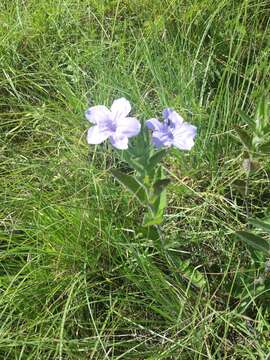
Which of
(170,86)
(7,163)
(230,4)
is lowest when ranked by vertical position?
(7,163)

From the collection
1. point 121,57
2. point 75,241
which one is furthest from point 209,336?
point 121,57

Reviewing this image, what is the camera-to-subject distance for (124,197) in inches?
51.6

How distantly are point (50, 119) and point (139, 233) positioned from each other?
52cm

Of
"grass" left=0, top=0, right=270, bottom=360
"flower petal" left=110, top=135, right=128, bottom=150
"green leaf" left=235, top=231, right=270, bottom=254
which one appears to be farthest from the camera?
"grass" left=0, top=0, right=270, bottom=360

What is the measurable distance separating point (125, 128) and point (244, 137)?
0.27m

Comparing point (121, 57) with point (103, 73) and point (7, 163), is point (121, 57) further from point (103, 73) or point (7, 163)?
point (7, 163)

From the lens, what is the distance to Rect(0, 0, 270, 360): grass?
1133 millimetres

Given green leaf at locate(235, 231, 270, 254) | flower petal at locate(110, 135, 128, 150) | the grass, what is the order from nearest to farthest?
flower petal at locate(110, 135, 128, 150)
green leaf at locate(235, 231, 270, 254)
the grass

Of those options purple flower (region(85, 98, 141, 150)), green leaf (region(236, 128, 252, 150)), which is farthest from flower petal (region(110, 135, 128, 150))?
green leaf (region(236, 128, 252, 150))

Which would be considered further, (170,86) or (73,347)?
(170,86)

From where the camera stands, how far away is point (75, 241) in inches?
49.5

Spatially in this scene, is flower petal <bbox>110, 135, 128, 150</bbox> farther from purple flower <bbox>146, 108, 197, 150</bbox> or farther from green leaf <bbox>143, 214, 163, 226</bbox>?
green leaf <bbox>143, 214, 163, 226</bbox>

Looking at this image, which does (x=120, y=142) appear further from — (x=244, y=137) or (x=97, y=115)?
(x=244, y=137)

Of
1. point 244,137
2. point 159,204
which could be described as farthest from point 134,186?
point 244,137
